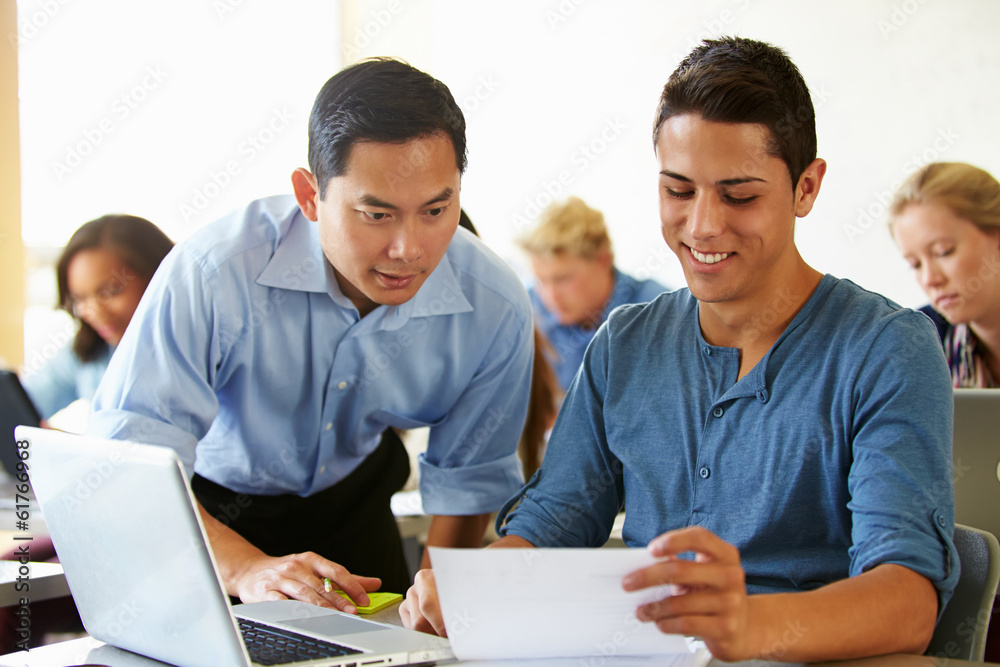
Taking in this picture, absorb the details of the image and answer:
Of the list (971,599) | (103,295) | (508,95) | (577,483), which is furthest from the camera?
(508,95)

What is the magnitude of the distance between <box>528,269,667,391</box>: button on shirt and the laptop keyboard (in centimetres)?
243

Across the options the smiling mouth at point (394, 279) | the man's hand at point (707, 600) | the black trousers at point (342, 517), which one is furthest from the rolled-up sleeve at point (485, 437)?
the man's hand at point (707, 600)

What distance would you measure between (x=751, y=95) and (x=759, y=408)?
402 mm

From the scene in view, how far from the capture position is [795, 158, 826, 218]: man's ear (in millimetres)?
1192

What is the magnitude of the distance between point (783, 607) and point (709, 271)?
1.55 feet

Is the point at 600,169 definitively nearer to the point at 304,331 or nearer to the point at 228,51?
the point at 228,51

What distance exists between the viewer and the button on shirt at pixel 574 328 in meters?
3.41

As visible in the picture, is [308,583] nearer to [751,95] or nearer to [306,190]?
[306,190]

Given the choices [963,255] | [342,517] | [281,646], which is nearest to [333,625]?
[281,646]

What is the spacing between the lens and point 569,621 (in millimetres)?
815

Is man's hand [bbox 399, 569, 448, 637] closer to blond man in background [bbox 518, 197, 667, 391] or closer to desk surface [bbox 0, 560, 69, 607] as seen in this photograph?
desk surface [bbox 0, 560, 69, 607]

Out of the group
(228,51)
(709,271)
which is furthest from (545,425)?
(228,51)

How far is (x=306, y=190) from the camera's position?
147 centimetres

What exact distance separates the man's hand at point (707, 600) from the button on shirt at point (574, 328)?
2530 millimetres
